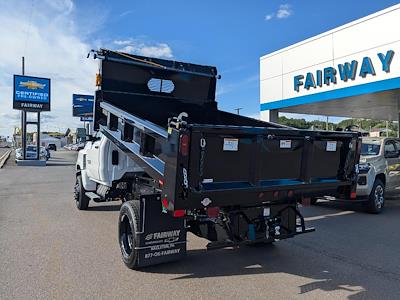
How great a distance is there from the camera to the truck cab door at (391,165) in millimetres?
10367

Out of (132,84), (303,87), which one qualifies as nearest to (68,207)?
(132,84)

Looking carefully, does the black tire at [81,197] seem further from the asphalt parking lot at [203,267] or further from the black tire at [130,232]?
the black tire at [130,232]

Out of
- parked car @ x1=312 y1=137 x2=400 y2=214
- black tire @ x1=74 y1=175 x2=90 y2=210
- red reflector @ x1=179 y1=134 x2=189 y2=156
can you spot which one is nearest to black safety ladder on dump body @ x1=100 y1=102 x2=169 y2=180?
red reflector @ x1=179 y1=134 x2=189 y2=156

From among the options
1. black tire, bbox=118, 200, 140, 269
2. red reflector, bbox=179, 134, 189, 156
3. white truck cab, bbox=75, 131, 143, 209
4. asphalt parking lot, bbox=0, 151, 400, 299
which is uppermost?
red reflector, bbox=179, 134, 189, 156

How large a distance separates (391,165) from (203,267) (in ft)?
23.6

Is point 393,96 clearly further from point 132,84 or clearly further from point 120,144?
point 120,144

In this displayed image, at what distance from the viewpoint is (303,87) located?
1664 cm

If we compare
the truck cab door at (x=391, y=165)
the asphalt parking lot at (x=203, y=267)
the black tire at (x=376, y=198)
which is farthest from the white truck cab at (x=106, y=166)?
the truck cab door at (x=391, y=165)

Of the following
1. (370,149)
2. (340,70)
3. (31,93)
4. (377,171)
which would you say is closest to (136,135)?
(377,171)

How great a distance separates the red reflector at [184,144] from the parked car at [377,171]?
5720mm

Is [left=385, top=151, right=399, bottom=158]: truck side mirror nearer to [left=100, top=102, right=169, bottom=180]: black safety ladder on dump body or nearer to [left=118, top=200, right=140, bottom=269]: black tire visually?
[left=100, top=102, right=169, bottom=180]: black safety ladder on dump body

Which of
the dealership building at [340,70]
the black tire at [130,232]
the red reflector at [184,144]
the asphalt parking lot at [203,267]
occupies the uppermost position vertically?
the dealership building at [340,70]

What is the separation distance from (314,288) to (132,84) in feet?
15.3

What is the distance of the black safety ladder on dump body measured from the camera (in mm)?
4715
